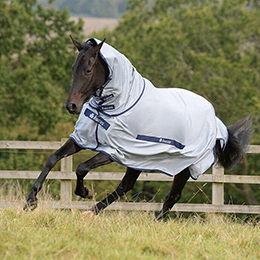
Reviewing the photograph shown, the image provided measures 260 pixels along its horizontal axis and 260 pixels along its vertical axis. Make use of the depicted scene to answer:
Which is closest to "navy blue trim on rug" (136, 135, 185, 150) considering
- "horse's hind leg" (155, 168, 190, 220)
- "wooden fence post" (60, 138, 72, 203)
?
"horse's hind leg" (155, 168, 190, 220)

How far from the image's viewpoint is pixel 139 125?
5172 millimetres

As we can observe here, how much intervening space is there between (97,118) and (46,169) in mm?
722

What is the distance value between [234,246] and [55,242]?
154 cm

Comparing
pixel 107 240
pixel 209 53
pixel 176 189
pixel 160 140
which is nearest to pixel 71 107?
pixel 160 140

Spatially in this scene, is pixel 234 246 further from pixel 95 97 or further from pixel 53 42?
pixel 53 42

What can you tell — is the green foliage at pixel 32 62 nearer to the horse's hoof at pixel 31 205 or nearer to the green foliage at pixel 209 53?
the green foliage at pixel 209 53

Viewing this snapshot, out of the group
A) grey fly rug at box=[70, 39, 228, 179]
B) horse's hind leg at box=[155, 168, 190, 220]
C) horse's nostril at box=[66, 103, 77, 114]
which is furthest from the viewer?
horse's hind leg at box=[155, 168, 190, 220]

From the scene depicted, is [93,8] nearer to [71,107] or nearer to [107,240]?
[71,107]

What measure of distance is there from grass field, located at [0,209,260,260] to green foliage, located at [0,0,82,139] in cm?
1503

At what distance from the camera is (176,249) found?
154 inches

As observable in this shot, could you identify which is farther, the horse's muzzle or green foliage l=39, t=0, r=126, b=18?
green foliage l=39, t=0, r=126, b=18

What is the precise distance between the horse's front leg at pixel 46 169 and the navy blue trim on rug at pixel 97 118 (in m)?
0.34

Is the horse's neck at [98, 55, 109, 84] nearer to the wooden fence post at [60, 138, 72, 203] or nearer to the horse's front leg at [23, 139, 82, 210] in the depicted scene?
the horse's front leg at [23, 139, 82, 210]

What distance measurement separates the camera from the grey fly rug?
5.06 metres
